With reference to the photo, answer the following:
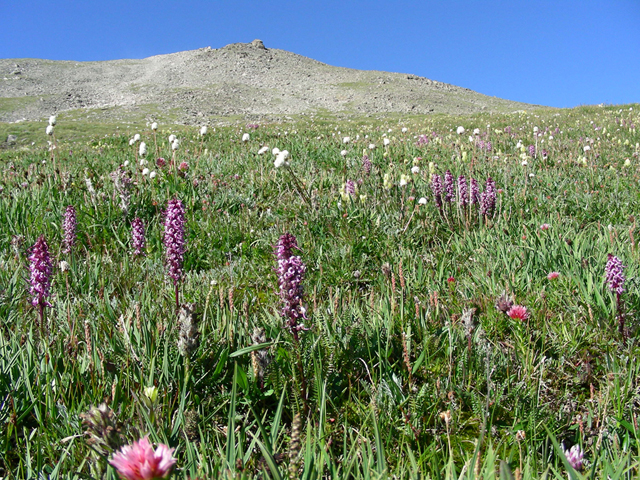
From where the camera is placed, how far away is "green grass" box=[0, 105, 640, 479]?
143cm

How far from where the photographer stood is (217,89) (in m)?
52.7

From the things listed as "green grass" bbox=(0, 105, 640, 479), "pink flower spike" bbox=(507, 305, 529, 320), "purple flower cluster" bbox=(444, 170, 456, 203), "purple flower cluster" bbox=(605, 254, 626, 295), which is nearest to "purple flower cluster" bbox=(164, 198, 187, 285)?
"green grass" bbox=(0, 105, 640, 479)

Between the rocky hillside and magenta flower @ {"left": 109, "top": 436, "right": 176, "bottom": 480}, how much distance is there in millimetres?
38093

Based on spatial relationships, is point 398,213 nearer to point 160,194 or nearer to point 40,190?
point 160,194

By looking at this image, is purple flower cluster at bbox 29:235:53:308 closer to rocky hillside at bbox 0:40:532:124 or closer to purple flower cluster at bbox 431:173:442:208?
purple flower cluster at bbox 431:173:442:208

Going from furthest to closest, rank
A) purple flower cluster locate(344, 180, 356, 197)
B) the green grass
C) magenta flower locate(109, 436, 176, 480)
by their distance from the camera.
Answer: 1. purple flower cluster locate(344, 180, 356, 197)
2. the green grass
3. magenta flower locate(109, 436, 176, 480)

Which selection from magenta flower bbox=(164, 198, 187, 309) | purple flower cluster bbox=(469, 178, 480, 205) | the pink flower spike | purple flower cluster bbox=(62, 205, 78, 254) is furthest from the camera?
purple flower cluster bbox=(469, 178, 480, 205)

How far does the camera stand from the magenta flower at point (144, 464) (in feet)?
2.12

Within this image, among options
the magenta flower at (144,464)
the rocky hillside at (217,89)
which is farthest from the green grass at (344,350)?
the rocky hillside at (217,89)

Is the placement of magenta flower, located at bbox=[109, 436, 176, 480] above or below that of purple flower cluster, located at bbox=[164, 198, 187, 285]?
below

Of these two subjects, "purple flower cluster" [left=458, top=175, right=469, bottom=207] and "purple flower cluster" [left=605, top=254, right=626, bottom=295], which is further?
"purple flower cluster" [left=458, top=175, right=469, bottom=207]

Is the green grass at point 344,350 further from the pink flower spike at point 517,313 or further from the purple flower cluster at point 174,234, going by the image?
the purple flower cluster at point 174,234

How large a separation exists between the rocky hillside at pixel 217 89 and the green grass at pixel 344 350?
35.3 metres

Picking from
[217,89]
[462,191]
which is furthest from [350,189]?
[217,89]
